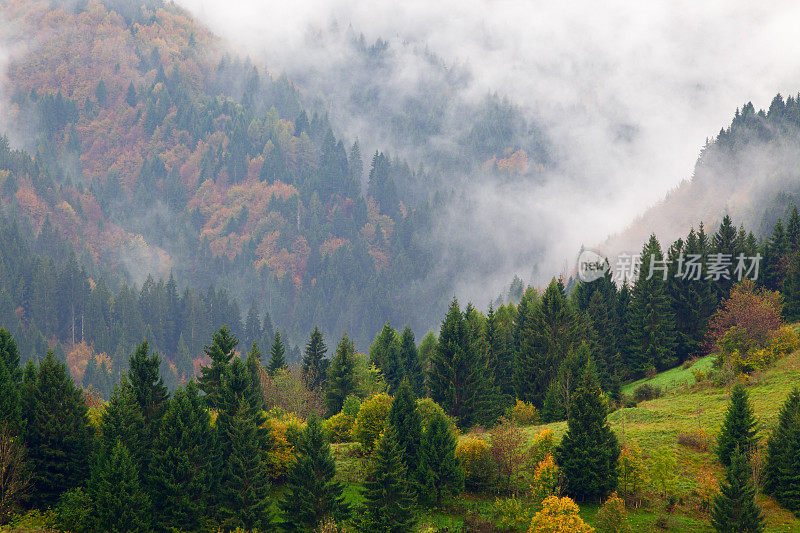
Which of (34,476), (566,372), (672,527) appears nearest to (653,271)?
(566,372)

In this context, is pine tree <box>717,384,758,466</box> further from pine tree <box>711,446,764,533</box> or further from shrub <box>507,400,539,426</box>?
shrub <box>507,400,539,426</box>

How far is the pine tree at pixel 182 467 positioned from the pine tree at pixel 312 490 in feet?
21.5

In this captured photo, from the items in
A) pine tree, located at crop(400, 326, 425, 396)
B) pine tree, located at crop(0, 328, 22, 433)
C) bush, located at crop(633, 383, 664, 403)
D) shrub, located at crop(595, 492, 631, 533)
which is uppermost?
pine tree, located at crop(400, 326, 425, 396)

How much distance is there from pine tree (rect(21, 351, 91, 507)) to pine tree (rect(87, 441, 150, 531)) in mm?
4103

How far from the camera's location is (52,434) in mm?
56719

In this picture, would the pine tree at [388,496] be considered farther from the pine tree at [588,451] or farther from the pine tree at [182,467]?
the pine tree at [182,467]

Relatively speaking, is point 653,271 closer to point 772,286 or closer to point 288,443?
point 772,286

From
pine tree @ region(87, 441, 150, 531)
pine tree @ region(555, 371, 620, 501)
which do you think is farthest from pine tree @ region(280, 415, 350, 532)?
pine tree @ region(555, 371, 620, 501)

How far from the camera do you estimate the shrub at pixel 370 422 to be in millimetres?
65312

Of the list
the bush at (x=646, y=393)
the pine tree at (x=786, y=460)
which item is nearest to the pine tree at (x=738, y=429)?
the pine tree at (x=786, y=460)

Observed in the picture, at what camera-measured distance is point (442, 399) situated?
3361 inches

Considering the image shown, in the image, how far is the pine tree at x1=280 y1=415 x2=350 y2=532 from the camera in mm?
53938

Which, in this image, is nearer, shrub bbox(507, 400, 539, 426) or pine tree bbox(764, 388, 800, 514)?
pine tree bbox(764, 388, 800, 514)

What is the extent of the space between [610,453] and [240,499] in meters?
28.2
